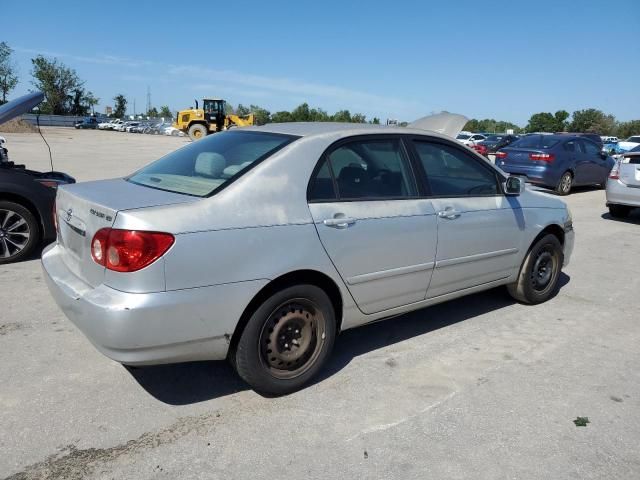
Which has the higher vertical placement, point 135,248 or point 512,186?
point 512,186

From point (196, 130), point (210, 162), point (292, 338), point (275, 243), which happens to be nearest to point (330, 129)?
point (210, 162)

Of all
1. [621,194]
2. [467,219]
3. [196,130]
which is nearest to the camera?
[467,219]

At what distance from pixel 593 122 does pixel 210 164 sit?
82.2 m

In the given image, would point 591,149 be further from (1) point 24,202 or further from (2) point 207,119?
(2) point 207,119

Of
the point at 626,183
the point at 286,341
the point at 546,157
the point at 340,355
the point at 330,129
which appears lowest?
the point at 340,355

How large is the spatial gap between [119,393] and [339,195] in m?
1.81

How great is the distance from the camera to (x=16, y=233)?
5.68 metres

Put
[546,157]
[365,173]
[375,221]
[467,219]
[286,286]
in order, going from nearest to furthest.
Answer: [286,286], [375,221], [365,173], [467,219], [546,157]

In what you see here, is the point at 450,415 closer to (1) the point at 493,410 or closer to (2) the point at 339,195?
(1) the point at 493,410

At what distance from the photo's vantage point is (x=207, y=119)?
38406 millimetres

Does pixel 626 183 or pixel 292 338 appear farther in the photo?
pixel 626 183

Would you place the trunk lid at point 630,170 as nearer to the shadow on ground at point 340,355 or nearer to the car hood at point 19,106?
the shadow on ground at point 340,355

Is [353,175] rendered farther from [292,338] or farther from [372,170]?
[292,338]

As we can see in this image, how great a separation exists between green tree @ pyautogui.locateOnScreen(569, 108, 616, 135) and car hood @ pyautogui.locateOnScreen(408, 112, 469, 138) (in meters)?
76.6
